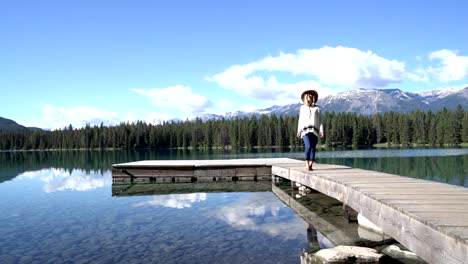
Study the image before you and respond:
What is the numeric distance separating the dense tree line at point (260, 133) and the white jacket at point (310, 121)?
415 ft

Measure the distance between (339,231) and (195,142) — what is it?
159 meters

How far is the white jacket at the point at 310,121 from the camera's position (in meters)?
13.7

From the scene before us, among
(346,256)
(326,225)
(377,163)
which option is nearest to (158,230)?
(326,225)

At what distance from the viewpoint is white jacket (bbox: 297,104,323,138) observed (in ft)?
44.9

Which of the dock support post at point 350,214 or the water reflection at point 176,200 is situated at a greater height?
the dock support post at point 350,214

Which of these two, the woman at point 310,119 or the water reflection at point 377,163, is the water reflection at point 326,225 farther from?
the water reflection at point 377,163

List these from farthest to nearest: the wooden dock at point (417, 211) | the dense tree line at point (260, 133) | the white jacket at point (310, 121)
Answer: the dense tree line at point (260, 133) < the white jacket at point (310, 121) < the wooden dock at point (417, 211)

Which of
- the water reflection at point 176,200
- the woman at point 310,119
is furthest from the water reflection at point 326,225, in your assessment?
the water reflection at point 176,200

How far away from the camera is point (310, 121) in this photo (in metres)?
13.7

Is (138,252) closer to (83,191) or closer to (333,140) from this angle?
(83,191)

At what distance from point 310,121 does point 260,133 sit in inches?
5408

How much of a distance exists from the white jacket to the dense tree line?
12649 centimetres

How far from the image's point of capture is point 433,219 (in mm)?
5746

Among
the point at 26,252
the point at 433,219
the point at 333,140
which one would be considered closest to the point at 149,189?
the point at 26,252
